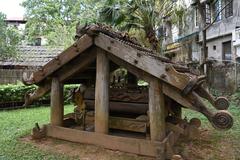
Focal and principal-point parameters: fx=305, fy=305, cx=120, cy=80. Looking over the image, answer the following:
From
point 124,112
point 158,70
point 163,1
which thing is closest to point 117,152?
point 124,112

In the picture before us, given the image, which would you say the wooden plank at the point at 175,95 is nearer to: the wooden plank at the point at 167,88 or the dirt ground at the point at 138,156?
the wooden plank at the point at 167,88

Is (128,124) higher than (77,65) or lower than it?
lower

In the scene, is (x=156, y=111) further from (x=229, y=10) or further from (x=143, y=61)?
(x=229, y=10)

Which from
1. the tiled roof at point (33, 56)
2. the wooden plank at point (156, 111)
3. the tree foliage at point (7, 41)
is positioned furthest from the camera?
the tiled roof at point (33, 56)

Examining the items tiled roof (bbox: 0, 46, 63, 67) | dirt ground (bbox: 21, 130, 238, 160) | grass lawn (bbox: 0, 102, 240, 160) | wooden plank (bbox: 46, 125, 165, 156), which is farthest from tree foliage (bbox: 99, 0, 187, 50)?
wooden plank (bbox: 46, 125, 165, 156)

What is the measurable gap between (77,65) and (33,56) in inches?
724

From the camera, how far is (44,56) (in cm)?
2353

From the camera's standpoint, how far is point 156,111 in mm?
5102

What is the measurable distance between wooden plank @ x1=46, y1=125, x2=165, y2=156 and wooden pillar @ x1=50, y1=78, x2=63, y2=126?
0.15 metres

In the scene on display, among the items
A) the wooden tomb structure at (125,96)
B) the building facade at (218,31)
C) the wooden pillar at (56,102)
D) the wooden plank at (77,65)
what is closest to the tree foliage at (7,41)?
the building facade at (218,31)

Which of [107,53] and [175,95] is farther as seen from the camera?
[107,53]

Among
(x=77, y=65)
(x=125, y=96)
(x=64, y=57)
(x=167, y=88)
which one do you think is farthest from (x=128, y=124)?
(x=64, y=57)

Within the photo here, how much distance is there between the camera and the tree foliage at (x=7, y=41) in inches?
803

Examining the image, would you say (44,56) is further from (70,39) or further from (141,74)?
(141,74)
